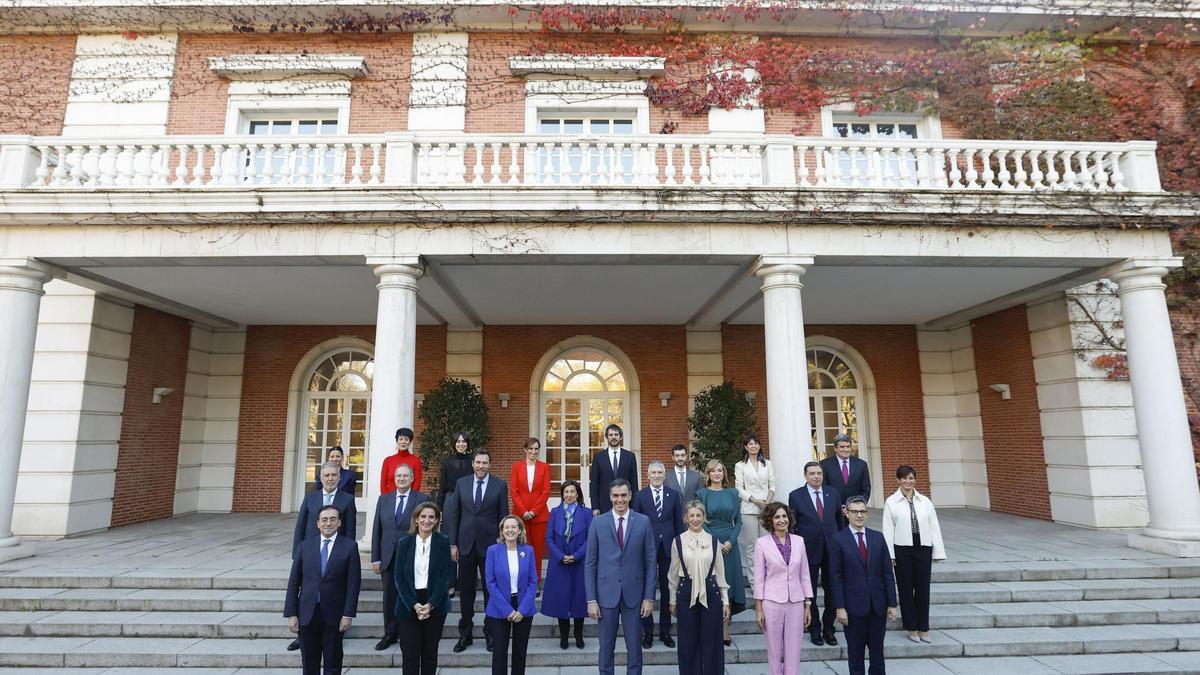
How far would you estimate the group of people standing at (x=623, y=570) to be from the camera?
4055 mm

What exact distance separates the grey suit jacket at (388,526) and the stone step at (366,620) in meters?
0.85

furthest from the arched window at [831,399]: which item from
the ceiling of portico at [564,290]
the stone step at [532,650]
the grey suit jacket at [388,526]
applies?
the grey suit jacket at [388,526]

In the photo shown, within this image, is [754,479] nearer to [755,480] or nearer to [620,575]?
[755,480]

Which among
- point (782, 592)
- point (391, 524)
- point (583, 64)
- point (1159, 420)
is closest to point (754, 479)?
point (782, 592)

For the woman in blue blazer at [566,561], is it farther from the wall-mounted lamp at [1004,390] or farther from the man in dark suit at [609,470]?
the wall-mounted lamp at [1004,390]

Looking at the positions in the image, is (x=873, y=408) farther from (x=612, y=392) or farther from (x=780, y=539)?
(x=780, y=539)

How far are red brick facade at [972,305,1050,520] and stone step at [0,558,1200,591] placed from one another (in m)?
3.37

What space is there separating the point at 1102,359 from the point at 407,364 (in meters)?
10.6

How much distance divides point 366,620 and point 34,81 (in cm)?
1136

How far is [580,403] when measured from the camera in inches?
459

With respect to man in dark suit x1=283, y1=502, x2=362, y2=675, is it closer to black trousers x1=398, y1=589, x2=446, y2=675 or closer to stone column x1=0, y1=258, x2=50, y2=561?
black trousers x1=398, y1=589, x2=446, y2=675

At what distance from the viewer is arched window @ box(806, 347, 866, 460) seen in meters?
11.8

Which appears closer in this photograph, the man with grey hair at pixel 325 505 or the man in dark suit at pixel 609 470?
the man with grey hair at pixel 325 505

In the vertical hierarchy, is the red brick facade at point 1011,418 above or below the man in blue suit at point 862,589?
above
